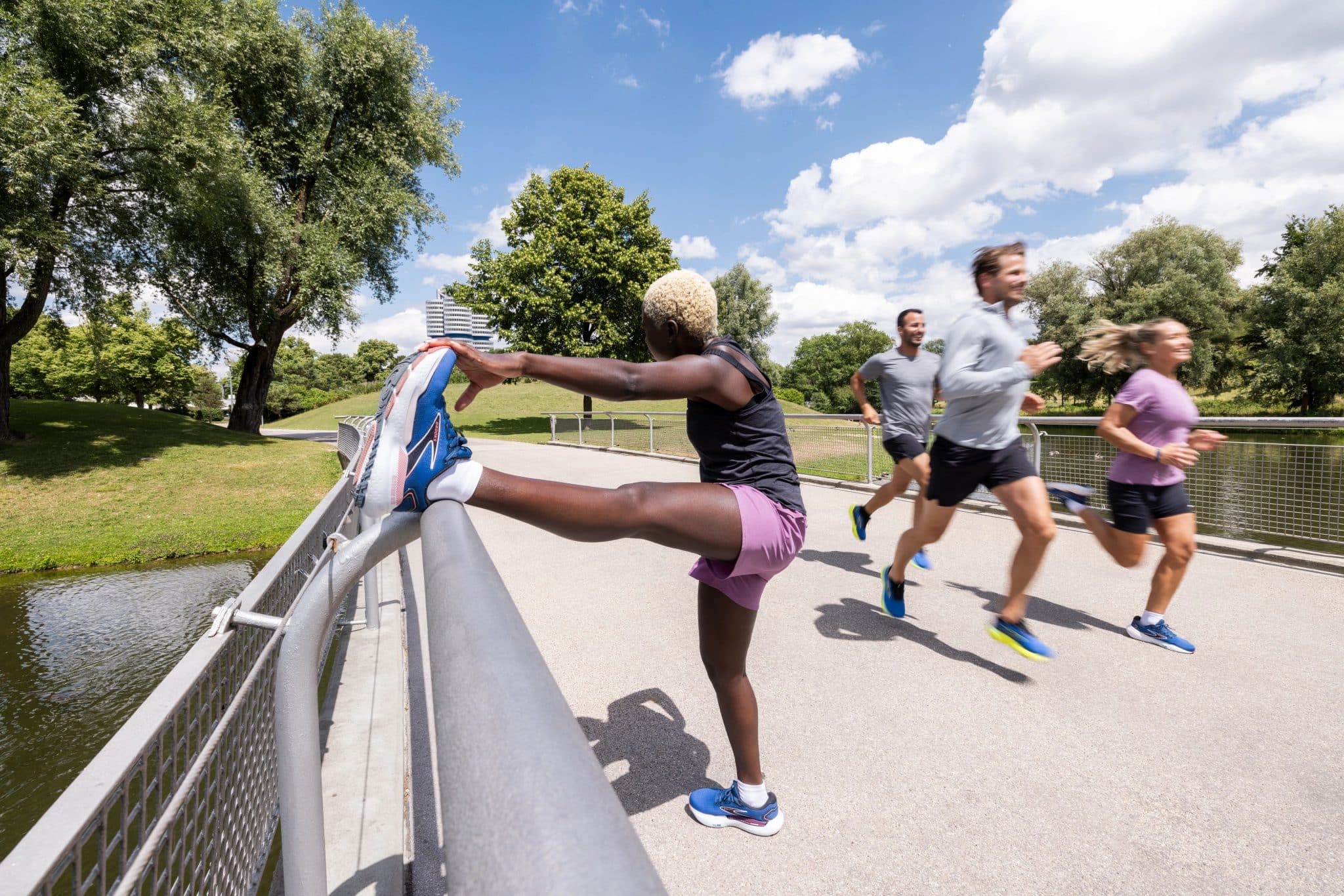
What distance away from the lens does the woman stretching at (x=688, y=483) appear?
159cm

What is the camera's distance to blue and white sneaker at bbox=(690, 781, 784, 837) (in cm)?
232

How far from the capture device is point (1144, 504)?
3861 mm

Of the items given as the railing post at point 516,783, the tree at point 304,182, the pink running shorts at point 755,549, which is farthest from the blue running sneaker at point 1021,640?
the tree at point 304,182

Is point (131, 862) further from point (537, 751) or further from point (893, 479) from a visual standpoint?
point (893, 479)

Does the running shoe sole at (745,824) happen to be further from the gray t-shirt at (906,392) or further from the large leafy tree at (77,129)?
the large leafy tree at (77,129)

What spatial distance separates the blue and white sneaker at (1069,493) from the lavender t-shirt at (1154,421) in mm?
257

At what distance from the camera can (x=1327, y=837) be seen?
222 cm

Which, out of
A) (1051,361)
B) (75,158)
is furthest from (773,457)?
(75,158)

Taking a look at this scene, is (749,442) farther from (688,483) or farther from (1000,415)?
(1000,415)

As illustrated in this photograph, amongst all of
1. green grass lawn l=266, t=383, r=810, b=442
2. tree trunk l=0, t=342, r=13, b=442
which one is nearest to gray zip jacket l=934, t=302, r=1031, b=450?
tree trunk l=0, t=342, r=13, b=442

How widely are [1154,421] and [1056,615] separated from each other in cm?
139

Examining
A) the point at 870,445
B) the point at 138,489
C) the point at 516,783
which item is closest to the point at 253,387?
the point at 138,489

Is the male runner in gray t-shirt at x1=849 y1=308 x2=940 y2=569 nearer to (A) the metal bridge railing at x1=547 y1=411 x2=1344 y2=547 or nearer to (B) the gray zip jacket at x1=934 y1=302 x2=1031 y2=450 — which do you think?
(A) the metal bridge railing at x1=547 y1=411 x2=1344 y2=547

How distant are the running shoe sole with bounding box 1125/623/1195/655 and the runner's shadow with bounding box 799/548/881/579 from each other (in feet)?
5.89
